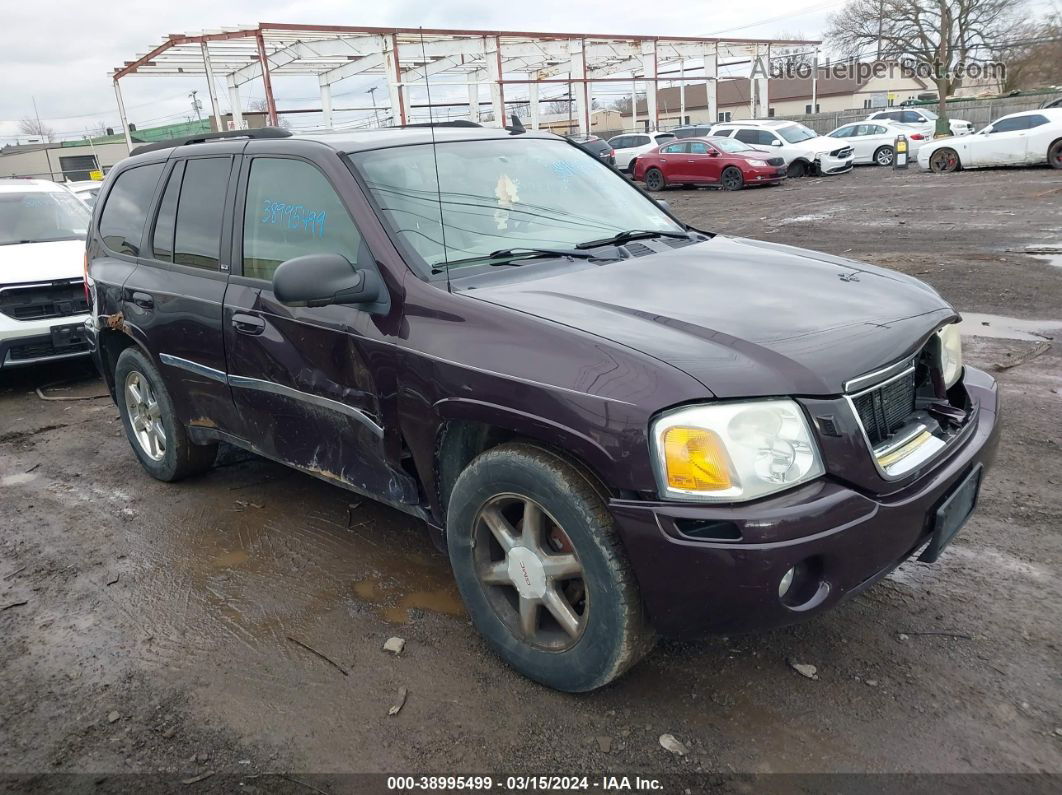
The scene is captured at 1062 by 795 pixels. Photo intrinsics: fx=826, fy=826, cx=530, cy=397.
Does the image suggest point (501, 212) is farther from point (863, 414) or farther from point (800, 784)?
point (800, 784)

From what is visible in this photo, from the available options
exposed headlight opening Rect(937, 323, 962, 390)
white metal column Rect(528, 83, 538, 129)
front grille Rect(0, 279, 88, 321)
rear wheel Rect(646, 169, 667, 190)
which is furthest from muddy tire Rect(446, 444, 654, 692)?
white metal column Rect(528, 83, 538, 129)

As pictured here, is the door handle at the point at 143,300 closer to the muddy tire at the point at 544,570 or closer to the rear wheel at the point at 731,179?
the muddy tire at the point at 544,570

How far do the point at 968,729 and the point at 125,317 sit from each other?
4388mm

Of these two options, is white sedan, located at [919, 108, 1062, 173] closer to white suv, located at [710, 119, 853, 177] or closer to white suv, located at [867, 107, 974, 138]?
white suv, located at [710, 119, 853, 177]

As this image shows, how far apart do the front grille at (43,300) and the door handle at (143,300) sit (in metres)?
2.93

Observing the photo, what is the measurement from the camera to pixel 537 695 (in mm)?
2789

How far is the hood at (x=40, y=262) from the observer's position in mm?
7109

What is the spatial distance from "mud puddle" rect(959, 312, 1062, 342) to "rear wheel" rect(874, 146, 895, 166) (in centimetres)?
2131

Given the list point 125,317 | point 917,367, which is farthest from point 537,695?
point 125,317

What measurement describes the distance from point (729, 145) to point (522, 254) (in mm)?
21482

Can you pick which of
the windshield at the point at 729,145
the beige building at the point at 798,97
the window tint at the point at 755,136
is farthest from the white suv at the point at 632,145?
the beige building at the point at 798,97

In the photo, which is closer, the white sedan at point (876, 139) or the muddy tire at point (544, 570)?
the muddy tire at point (544, 570)

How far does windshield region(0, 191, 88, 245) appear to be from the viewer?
8000 mm

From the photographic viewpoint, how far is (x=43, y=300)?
7.12 metres
